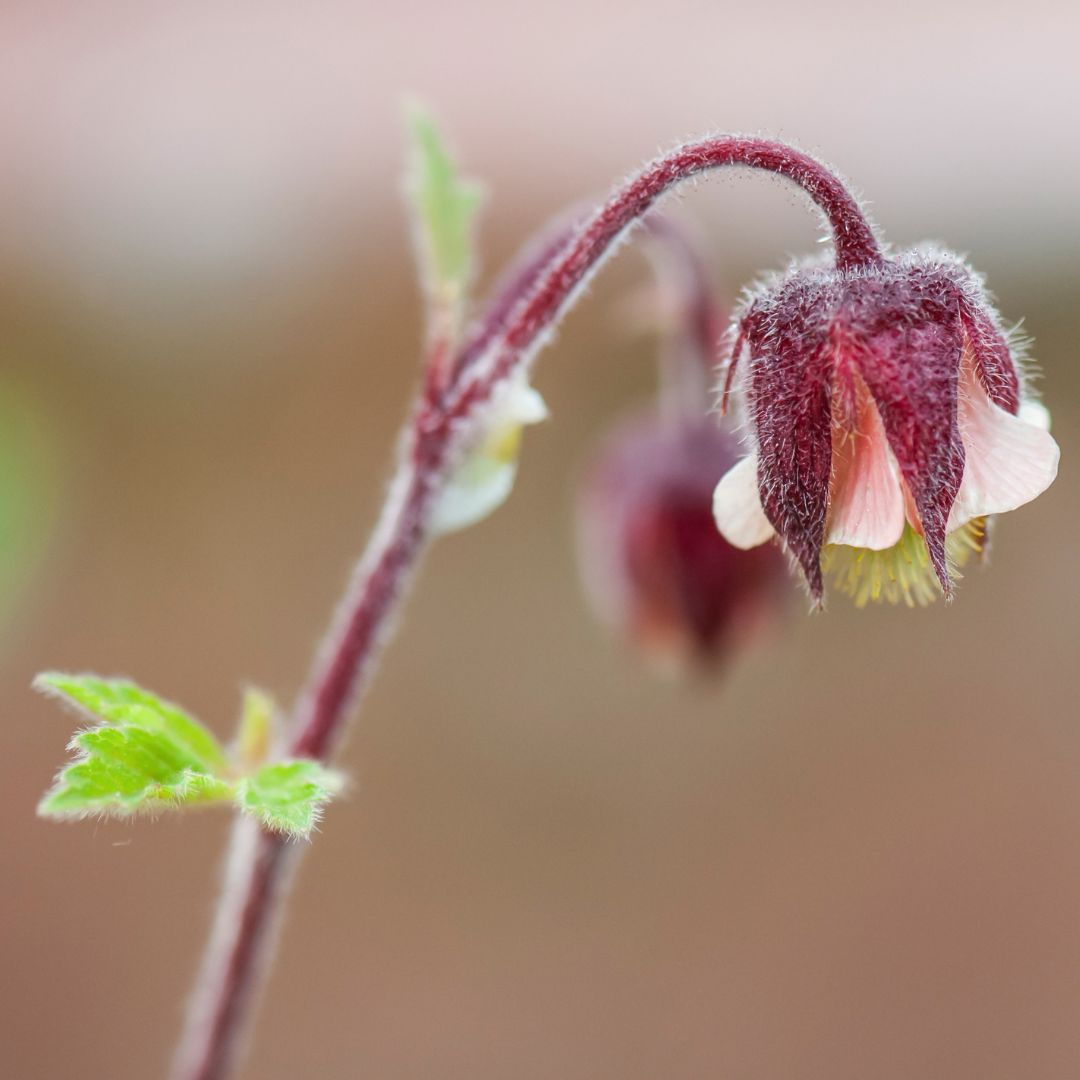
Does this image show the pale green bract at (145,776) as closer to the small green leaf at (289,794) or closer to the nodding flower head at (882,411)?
the small green leaf at (289,794)

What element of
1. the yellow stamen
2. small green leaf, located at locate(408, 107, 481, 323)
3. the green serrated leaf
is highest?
small green leaf, located at locate(408, 107, 481, 323)

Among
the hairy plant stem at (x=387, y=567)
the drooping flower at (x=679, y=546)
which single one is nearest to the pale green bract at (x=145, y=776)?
the hairy plant stem at (x=387, y=567)

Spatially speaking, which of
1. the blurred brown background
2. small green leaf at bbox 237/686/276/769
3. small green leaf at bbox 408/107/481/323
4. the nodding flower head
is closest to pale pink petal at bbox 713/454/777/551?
the nodding flower head

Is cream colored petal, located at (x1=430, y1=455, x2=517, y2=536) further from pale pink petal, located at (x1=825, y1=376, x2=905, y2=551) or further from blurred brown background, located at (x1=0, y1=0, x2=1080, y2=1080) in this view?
blurred brown background, located at (x1=0, y1=0, x2=1080, y2=1080)

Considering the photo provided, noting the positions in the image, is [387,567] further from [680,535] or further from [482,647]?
[482,647]

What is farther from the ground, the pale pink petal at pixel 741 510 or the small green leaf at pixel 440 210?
the small green leaf at pixel 440 210

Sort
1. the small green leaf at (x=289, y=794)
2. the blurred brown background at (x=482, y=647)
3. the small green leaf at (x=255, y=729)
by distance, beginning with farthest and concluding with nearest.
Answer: the blurred brown background at (x=482, y=647) < the small green leaf at (x=255, y=729) < the small green leaf at (x=289, y=794)
